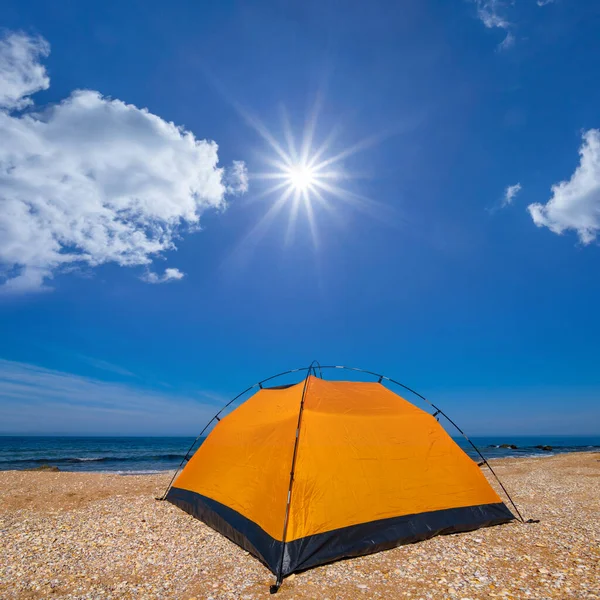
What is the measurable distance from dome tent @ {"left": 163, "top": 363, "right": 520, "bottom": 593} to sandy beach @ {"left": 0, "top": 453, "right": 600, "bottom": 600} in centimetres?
31

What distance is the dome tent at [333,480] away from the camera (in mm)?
6121

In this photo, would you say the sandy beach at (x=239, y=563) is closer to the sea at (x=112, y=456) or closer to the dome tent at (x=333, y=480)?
the dome tent at (x=333, y=480)

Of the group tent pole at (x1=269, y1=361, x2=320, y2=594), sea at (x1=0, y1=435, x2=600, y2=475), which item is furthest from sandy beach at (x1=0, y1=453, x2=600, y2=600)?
sea at (x1=0, y1=435, x2=600, y2=475)

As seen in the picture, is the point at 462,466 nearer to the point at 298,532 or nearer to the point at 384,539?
the point at 384,539

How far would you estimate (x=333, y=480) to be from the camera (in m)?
6.62

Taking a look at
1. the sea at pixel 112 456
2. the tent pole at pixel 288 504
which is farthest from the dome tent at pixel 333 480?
the sea at pixel 112 456

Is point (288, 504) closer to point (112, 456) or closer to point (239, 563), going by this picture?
point (239, 563)

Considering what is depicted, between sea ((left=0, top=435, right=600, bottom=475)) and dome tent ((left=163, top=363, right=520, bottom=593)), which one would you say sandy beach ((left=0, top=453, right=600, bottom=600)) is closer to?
dome tent ((left=163, top=363, right=520, bottom=593))

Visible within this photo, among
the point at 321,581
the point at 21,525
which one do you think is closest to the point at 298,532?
the point at 321,581

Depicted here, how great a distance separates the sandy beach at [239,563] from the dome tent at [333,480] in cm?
31

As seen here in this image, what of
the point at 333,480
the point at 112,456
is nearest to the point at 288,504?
the point at 333,480

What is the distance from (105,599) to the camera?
16.1 feet

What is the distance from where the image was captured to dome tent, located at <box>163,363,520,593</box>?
6.12 meters

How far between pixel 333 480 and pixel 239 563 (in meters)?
2.09
